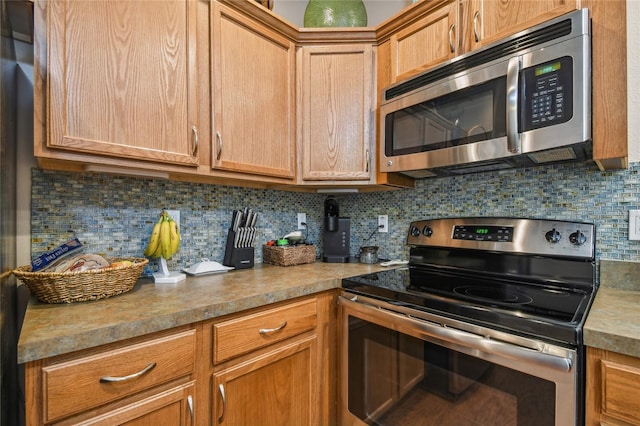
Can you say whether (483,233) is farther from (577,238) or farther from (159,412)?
(159,412)

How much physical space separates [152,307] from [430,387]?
0.95m

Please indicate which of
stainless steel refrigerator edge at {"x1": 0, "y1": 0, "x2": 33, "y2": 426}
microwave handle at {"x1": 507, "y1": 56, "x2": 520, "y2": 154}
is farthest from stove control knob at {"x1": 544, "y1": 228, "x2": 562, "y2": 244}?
stainless steel refrigerator edge at {"x1": 0, "y1": 0, "x2": 33, "y2": 426}

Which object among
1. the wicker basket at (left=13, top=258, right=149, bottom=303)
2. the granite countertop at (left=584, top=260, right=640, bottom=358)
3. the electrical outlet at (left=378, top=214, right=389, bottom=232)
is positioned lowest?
the granite countertop at (left=584, top=260, right=640, bottom=358)

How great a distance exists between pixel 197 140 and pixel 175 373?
874 mm

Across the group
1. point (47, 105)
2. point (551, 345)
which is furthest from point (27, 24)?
point (551, 345)

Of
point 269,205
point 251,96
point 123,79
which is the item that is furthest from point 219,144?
point 269,205

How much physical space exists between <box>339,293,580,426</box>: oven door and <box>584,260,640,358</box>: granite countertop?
0.25 ft

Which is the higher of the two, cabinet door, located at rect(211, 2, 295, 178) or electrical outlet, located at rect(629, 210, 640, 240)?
cabinet door, located at rect(211, 2, 295, 178)

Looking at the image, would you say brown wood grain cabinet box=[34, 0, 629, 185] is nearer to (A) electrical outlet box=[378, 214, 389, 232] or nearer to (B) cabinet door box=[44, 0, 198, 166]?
(B) cabinet door box=[44, 0, 198, 166]

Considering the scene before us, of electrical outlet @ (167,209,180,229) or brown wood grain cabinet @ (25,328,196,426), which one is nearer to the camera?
brown wood grain cabinet @ (25,328,196,426)

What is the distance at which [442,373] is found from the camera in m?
1.02

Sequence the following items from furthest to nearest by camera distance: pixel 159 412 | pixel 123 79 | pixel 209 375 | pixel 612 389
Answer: pixel 123 79 → pixel 209 375 → pixel 159 412 → pixel 612 389

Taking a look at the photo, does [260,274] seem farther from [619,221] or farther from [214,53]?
[619,221]

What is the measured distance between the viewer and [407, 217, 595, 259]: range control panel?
121 cm
